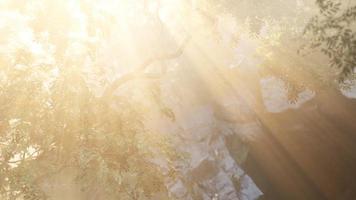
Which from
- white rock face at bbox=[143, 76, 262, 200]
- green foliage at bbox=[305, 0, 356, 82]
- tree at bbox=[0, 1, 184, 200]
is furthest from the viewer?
white rock face at bbox=[143, 76, 262, 200]

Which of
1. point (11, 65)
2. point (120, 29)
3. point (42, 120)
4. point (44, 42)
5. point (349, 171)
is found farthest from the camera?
point (120, 29)

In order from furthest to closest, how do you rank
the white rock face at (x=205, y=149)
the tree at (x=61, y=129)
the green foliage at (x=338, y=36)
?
the white rock face at (x=205, y=149)
the tree at (x=61, y=129)
the green foliage at (x=338, y=36)

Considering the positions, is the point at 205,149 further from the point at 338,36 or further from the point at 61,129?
the point at 338,36

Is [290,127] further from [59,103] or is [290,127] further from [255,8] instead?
[59,103]

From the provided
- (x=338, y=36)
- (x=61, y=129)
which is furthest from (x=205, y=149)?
(x=338, y=36)

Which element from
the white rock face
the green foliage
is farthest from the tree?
the white rock face

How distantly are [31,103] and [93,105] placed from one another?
1749mm

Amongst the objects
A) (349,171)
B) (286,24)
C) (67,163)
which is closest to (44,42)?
(67,163)

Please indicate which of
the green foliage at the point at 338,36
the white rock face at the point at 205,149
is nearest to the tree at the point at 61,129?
the green foliage at the point at 338,36

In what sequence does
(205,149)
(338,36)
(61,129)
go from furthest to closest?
(205,149) → (61,129) → (338,36)

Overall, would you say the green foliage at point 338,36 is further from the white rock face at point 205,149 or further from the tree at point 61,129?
the white rock face at point 205,149

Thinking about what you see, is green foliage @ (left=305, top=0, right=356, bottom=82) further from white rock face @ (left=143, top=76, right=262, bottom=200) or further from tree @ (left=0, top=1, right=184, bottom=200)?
white rock face @ (left=143, top=76, right=262, bottom=200)

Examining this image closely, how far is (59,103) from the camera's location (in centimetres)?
1203

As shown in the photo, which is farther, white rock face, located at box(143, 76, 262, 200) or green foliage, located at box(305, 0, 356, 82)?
white rock face, located at box(143, 76, 262, 200)
